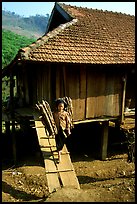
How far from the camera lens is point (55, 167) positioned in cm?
846

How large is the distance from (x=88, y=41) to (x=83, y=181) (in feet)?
18.7

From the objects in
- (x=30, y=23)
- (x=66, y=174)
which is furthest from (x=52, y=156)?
(x=30, y=23)

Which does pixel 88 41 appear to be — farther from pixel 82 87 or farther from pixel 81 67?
pixel 82 87

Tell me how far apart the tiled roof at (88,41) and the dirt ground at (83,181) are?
14.5 feet

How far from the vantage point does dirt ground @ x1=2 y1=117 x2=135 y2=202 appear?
736 centimetres

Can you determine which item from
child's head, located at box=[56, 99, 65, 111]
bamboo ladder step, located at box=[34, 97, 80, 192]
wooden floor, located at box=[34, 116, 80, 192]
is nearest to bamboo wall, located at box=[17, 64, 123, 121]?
bamboo ladder step, located at box=[34, 97, 80, 192]

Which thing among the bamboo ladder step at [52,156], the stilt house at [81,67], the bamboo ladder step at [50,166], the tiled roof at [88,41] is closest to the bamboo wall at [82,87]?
the stilt house at [81,67]

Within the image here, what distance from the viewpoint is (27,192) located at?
9391mm

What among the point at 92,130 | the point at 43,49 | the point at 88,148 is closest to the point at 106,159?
the point at 88,148

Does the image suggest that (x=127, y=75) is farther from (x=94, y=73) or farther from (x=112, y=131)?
(x=112, y=131)

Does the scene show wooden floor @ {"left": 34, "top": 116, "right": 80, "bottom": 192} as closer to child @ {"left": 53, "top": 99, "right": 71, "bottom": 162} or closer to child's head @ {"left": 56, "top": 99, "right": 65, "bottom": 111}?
child @ {"left": 53, "top": 99, "right": 71, "bottom": 162}

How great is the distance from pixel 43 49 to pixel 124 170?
600 cm

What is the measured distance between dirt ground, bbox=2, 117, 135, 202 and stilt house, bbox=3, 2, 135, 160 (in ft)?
7.14

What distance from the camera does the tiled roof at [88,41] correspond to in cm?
1080
